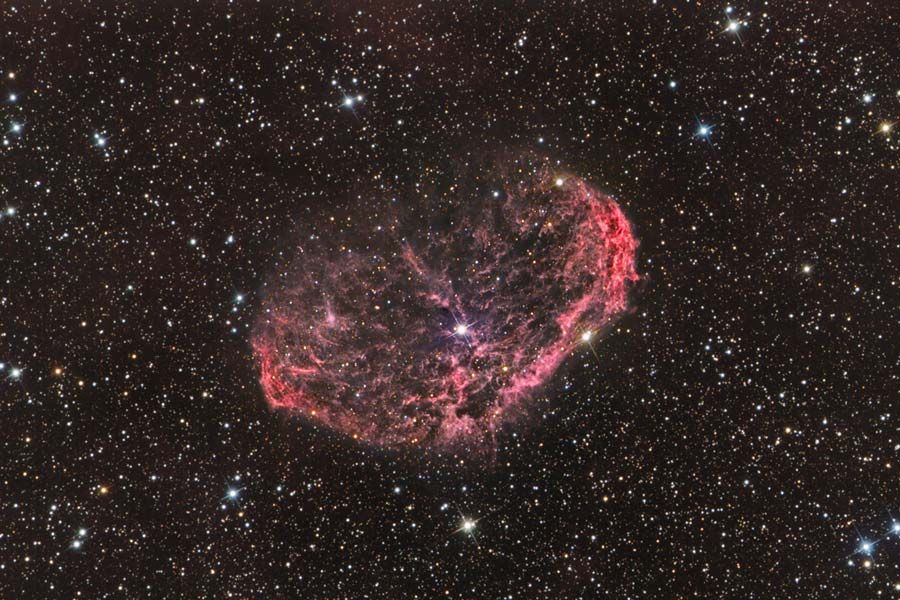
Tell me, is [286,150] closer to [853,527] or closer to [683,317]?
[683,317]

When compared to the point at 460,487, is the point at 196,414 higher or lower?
higher

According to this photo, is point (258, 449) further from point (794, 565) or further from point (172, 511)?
point (794, 565)

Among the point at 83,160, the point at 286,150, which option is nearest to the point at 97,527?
the point at 83,160

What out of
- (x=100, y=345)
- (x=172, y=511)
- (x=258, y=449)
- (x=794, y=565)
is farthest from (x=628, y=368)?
(x=100, y=345)

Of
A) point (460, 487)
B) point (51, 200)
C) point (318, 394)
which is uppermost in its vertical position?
point (51, 200)

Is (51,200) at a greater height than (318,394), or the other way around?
(51,200)

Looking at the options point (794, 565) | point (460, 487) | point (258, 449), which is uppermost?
point (258, 449)
